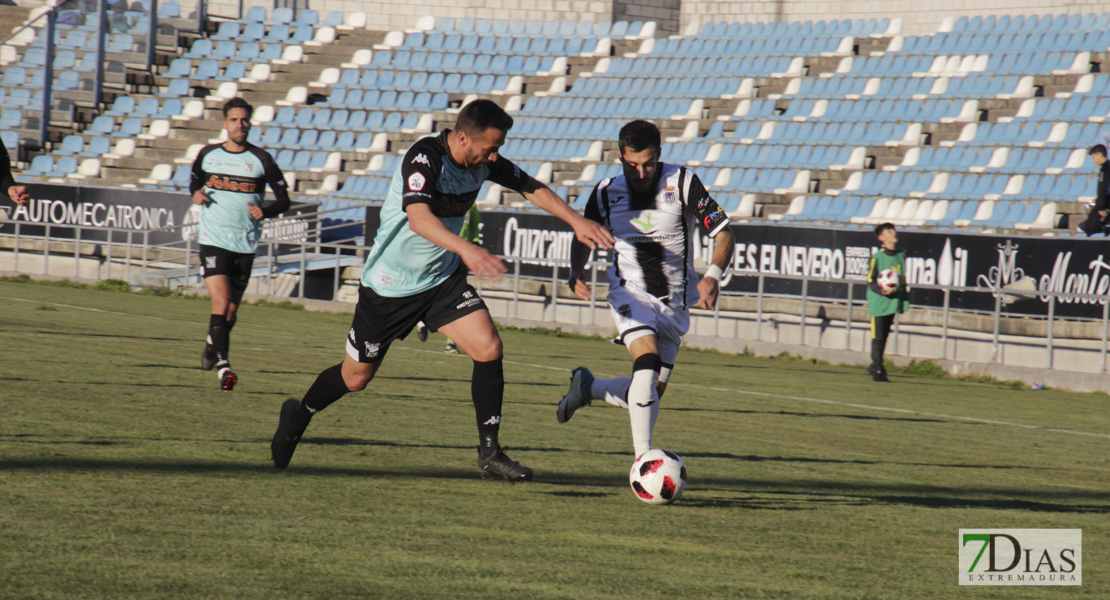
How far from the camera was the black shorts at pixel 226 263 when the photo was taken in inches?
376

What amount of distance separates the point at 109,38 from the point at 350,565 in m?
31.4

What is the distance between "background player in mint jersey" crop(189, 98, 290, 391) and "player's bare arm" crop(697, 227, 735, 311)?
4.31 m

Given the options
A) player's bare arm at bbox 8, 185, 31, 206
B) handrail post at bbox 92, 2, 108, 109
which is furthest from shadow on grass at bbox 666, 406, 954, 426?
handrail post at bbox 92, 2, 108, 109

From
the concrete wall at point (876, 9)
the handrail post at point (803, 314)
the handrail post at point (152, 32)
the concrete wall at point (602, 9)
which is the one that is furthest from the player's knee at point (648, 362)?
the handrail post at point (152, 32)

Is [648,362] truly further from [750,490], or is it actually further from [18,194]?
[18,194]

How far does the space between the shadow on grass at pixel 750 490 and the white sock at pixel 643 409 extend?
0.25 m

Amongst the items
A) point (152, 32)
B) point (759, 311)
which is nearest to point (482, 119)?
point (759, 311)

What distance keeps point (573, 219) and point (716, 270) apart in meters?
1.10

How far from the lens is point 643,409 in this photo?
238 inches

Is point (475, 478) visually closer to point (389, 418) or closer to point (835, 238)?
point (389, 418)

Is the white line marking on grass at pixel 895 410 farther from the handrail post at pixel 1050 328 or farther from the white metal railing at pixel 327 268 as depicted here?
the handrail post at pixel 1050 328

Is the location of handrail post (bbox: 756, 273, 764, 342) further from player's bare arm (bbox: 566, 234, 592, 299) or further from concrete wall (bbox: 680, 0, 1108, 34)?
concrete wall (bbox: 680, 0, 1108, 34)

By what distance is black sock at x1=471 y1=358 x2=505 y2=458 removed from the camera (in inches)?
231

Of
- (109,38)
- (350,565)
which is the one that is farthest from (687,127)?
(350,565)
